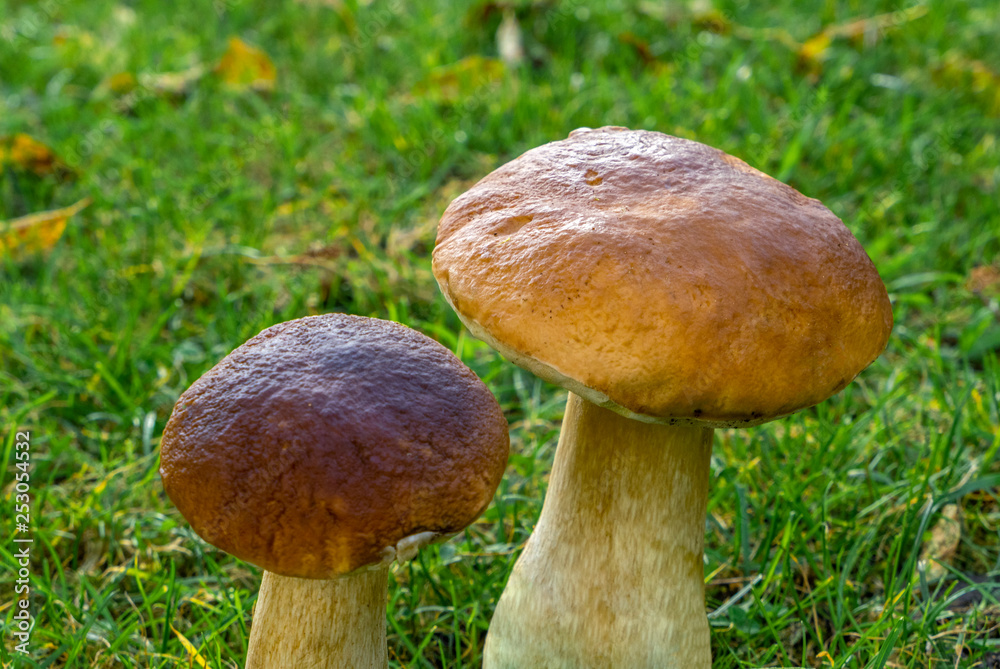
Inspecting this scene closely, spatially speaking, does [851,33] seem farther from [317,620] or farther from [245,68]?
[317,620]

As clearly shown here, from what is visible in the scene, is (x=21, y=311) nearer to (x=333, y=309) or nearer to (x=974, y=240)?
(x=333, y=309)

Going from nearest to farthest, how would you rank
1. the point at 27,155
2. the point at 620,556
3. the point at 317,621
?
the point at 317,621, the point at 620,556, the point at 27,155

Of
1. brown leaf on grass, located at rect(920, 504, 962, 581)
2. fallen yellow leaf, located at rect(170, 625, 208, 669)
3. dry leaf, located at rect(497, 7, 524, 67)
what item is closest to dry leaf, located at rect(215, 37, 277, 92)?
dry leaf, located at rect(497, 7, 524, 67)

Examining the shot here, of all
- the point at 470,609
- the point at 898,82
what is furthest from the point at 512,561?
the point at 898,82

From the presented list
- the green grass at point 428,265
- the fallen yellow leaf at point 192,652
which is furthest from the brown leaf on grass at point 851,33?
the fallen yellow leaf at point 192,652

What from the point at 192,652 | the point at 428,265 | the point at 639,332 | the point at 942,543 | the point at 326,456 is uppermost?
the point at 639,332

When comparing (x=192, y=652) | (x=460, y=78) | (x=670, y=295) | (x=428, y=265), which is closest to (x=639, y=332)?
(x=670, y=295)

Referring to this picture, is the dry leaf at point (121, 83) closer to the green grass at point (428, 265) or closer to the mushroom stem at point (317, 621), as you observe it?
the green grass at point (428, 265)
